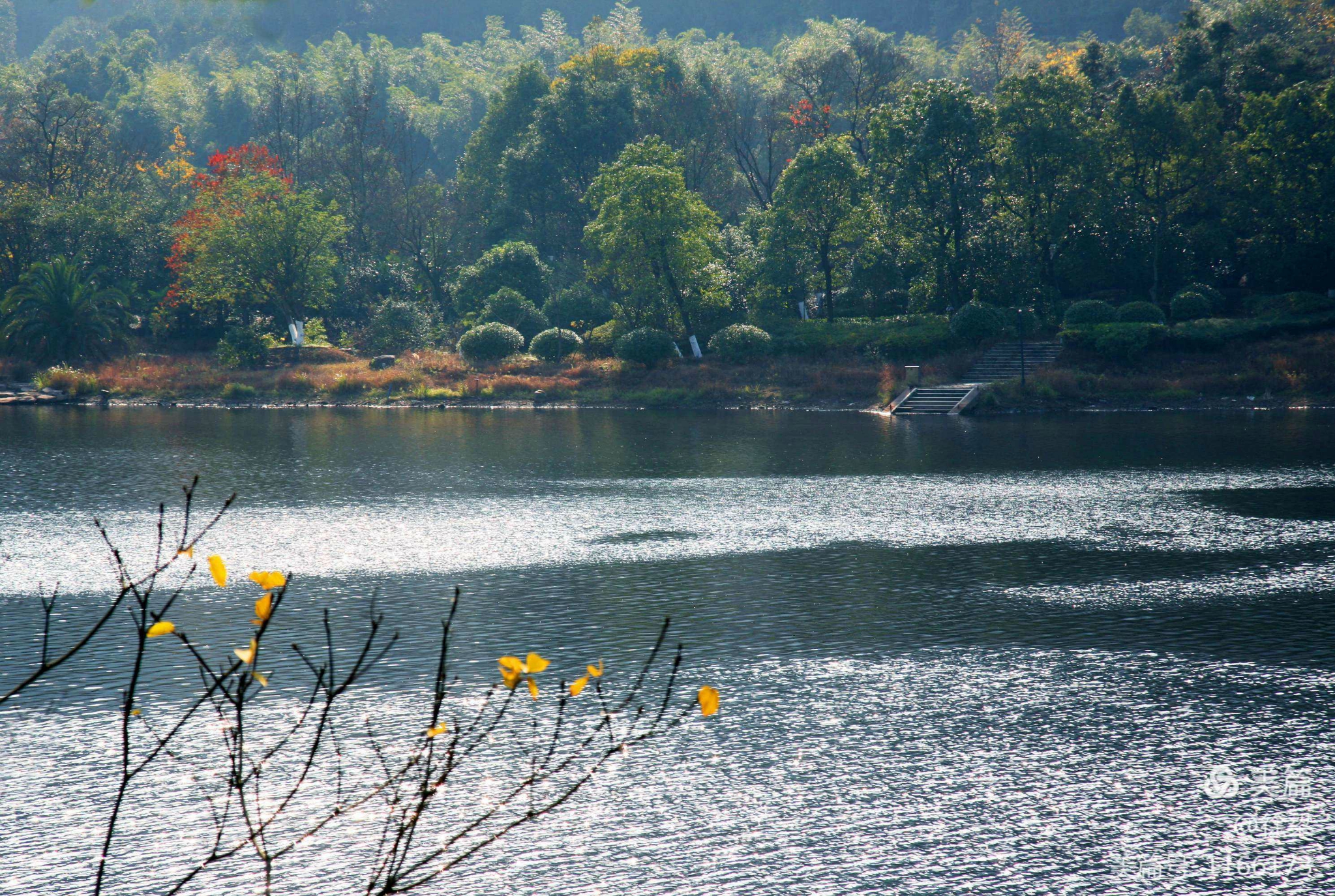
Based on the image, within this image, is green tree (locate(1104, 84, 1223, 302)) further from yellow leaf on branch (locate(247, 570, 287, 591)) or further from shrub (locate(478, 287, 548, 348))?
yellow leaf on branch (locate(247, 570, 287, 591))

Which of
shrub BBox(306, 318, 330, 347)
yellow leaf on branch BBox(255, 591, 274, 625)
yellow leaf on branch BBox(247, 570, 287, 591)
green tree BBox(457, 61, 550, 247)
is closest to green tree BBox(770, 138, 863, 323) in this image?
shrub BBox(306, 318, 330, 347)

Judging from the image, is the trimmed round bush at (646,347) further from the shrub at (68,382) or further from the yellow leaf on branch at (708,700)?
the yellow leaf on branch at (708,700)

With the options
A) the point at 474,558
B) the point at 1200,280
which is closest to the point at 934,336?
the point at 1200,280

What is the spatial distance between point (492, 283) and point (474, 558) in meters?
54.0

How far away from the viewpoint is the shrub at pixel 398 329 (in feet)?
238

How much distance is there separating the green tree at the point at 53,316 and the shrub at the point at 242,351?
6.89 metres

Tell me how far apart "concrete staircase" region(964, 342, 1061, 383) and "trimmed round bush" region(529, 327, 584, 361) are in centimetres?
2364

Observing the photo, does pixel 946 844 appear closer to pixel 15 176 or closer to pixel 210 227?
pixel 210 227

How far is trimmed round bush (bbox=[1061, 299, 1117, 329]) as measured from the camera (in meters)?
55.4

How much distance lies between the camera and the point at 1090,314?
182ft

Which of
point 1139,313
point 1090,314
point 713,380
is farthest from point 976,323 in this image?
point 713,380

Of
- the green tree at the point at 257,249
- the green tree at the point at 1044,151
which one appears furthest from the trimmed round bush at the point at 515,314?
the green tree at the point at 1044,151

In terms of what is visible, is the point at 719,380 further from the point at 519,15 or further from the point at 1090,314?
the point at 519,15

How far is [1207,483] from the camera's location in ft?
99.7
